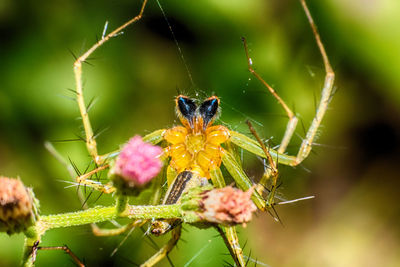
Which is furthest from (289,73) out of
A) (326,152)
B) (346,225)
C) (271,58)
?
(346,225)

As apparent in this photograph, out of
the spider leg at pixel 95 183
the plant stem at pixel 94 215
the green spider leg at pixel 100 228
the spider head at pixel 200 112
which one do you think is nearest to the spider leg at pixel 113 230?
the green spider leg at pixel 100 228

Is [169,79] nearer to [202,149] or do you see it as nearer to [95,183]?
[202,149]

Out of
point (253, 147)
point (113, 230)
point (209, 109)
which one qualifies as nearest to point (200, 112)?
point (209, 109)

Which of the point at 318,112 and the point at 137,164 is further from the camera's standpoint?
the point at 318,112

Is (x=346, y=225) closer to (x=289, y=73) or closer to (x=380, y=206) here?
(x=380, y=206)

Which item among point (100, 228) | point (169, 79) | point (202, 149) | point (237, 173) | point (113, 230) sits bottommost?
point (100, 228)

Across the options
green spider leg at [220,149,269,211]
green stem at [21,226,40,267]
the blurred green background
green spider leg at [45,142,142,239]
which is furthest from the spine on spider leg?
green stem at [21,226,40,267]

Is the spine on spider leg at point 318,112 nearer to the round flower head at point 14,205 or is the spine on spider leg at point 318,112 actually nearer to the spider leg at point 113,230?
the spider leg at point 113,230
